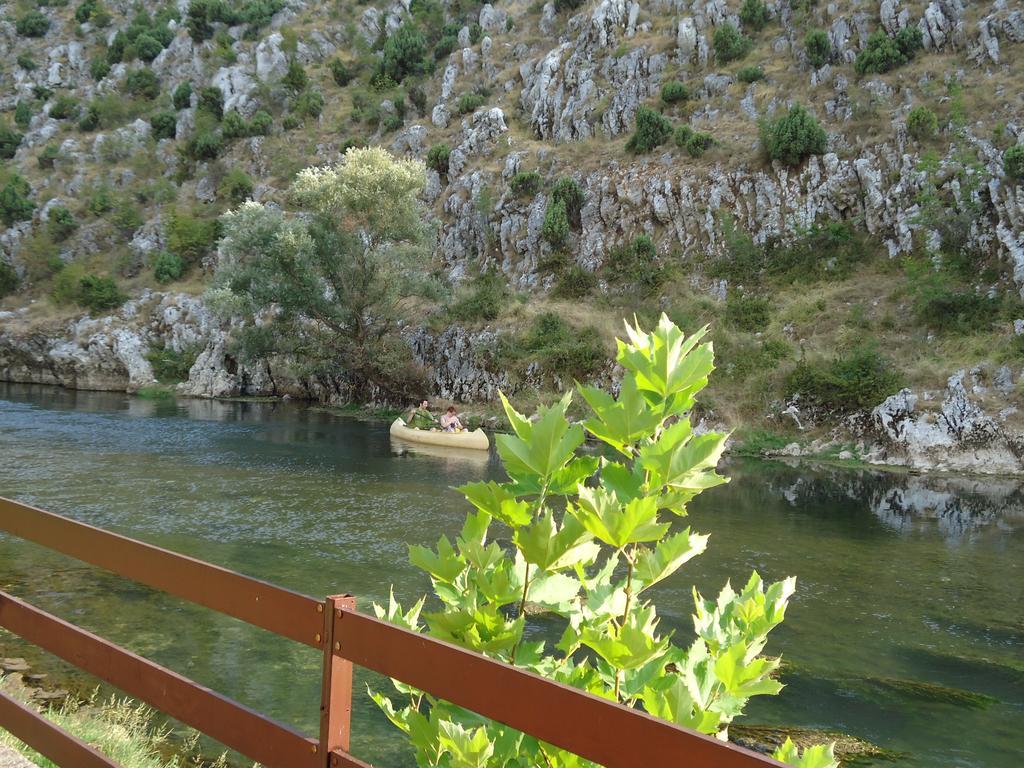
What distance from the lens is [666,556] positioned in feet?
7.63

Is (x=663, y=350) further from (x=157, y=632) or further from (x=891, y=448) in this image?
(x=891, y=448)

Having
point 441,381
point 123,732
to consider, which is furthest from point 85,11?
point 123,732

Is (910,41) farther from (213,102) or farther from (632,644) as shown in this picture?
Answer: (213,102)

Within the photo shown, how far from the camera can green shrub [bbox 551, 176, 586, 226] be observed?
37.0 meters

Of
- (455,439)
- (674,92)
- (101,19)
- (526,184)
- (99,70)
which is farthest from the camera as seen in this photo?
(101,19)

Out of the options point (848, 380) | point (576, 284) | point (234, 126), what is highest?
point (234, 126)

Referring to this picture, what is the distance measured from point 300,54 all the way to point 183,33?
13237 mm

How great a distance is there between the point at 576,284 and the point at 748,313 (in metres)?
8.34

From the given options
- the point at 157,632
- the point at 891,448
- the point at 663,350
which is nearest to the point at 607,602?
the point at 663,350

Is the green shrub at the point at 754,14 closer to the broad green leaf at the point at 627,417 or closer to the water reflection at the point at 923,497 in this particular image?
the water reflection at the point at 923,497

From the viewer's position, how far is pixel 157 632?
8016 millimetres

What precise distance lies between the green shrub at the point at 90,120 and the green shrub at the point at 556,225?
4597 centimetres

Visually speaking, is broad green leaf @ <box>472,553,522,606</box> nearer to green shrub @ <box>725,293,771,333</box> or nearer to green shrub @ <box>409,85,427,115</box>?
green shrub @ <box>725,293,771,333</box>

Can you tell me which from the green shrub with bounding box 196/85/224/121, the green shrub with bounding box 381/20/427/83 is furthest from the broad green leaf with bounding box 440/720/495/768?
the green shrub with bounding box 196/85/224/121
